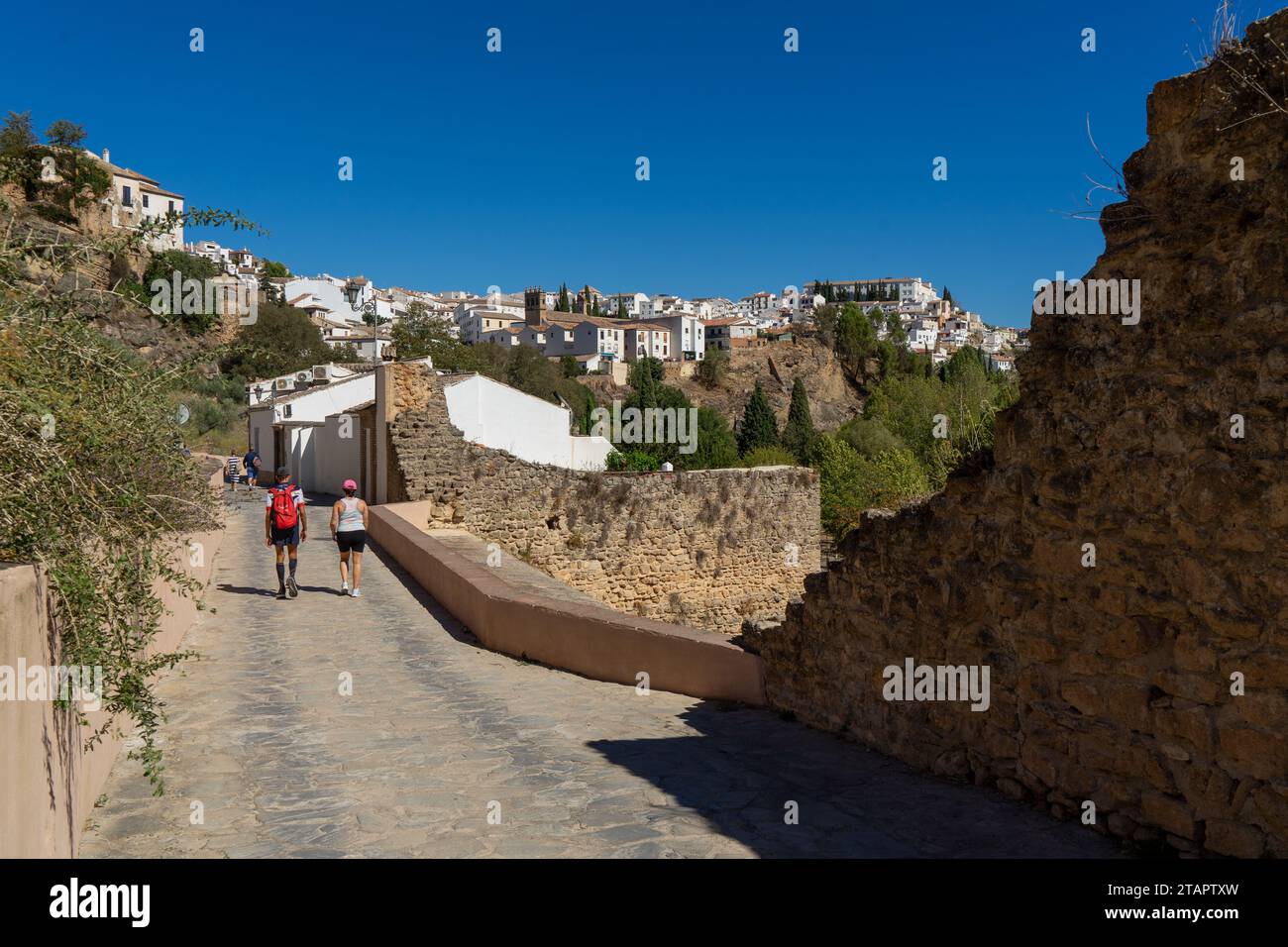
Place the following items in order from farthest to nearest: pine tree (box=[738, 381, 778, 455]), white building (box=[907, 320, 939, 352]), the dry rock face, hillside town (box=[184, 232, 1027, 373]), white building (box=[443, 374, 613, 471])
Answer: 1. white building (box=[907, 320, 939, 352])
2. hillside town (box=[184, 232, 1027, 373])
3. pine tree (box=[738, 381, 778, 455])
4. white building (box=[443, 374, 613, 471])
5. the dry rock face

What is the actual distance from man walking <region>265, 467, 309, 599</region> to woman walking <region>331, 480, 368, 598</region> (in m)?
0.43

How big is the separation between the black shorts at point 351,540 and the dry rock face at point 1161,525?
8.02 meters

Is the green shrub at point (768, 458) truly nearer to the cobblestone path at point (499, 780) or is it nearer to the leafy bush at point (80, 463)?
the cobblestone path at point (499, 780)

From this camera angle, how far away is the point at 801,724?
634cm

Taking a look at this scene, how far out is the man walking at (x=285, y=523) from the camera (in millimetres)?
10664

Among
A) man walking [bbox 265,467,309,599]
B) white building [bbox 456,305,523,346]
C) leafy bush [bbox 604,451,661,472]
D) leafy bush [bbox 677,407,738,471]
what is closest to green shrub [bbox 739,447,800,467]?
leafy bush [bbox 677,407,738,471]

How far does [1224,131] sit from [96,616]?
16.0 ft

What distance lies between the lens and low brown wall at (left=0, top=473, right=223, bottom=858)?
112 inches

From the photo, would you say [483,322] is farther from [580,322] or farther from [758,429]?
[758,429]

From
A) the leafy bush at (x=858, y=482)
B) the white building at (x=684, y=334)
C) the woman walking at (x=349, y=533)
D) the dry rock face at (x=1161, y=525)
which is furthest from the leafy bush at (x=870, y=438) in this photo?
the white building at (x=684, y=334)

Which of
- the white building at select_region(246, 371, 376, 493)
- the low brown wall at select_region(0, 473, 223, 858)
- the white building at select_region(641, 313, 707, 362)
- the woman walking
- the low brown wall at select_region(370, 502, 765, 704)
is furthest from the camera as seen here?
the white building at select_region(641, 313, 707, 362)

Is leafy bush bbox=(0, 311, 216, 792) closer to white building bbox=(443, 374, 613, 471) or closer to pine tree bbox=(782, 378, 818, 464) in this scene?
white building bbox=(443, 374, 613, 471)

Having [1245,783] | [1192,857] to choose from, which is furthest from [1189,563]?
[1192,857]
